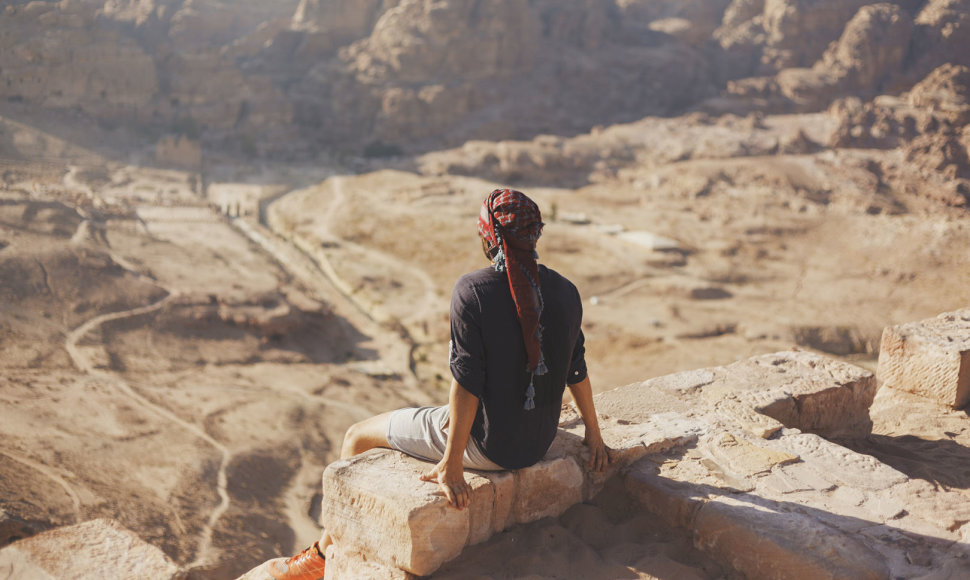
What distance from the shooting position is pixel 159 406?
9.35 metres

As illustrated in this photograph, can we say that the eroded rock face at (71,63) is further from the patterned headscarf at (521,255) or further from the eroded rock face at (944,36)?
the eroded rock face at (944,36)

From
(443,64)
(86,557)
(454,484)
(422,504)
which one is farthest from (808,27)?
(86,557)

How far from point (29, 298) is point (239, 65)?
2626 cm

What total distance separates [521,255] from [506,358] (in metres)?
0.43

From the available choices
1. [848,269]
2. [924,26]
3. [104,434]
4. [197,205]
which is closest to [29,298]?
[104,434]

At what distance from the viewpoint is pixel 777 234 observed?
19250 mm

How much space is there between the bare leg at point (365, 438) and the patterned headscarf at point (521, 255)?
0.89 meters

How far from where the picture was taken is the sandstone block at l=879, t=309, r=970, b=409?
4969mm

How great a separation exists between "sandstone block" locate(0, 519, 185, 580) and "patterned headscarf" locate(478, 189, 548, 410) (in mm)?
3089

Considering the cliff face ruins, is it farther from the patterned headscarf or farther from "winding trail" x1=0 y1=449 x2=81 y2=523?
the patterned headscarf

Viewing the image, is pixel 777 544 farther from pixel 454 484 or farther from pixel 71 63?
pixel 71 63

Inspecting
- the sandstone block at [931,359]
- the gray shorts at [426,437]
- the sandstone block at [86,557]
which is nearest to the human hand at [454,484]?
the gray shorts at [426,437]

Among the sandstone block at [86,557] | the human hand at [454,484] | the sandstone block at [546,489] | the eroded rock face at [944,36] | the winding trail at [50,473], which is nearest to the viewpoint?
the human hand at [454,484]

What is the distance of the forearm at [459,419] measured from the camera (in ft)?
9.02
